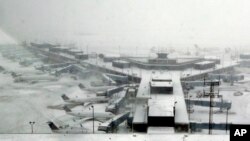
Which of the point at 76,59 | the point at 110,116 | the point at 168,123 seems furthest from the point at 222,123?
the point at 76,59

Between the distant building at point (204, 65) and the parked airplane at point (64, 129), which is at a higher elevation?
the distant building at point (204, 65)

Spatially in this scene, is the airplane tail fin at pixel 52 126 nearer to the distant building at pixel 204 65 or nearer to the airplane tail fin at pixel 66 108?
the airplane tail fin at pixel 66 108

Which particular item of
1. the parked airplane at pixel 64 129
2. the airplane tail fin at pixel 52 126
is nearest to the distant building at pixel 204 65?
the parked airplane at pixel 64 129

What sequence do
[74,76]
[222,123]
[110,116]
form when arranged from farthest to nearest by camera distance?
[74,76], [110,116], [222,123]

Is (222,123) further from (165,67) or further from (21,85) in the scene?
(21,85)

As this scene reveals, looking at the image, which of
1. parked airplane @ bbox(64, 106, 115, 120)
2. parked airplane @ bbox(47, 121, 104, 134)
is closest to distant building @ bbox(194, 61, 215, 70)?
parked airplane @ bbox(64, 106, 115, 120)

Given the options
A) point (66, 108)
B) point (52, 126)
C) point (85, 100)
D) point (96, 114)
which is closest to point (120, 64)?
point (85, 100)

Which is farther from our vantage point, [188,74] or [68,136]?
[188,74]

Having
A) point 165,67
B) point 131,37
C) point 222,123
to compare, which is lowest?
point 222,123

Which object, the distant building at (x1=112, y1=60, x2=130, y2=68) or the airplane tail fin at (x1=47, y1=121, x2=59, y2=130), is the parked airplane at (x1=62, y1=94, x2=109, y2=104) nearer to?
the airplane tail fin at (x1=47, y1=121, x2=59, y2=130)

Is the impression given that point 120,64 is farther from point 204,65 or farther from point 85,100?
point 85,100

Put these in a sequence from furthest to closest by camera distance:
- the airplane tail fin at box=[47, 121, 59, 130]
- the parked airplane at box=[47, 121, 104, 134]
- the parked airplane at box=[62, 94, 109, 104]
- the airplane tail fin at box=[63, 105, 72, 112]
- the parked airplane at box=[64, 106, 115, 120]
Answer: the parked airplane at box=[62, 94, 109, 104] < the airplane tail fin at box=[63, 105, 72, 112] < the parked airplane at box=[64, 106, 115, 120] < the airplane tail fin at box=[47, 121, 59, 130] < the parked airplane at box=[47, 121, 104, 134]
